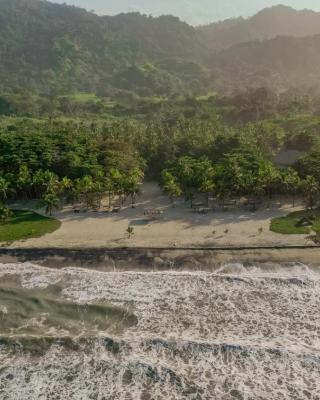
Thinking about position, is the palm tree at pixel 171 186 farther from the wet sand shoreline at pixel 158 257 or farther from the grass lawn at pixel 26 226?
the grass lawn at pixel 26 226

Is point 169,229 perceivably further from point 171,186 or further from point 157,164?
point 157,164

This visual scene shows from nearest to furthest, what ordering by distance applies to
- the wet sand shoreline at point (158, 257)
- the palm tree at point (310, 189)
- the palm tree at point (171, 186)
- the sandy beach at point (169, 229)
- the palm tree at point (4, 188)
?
the wet sand shoreline at point (158, 257), the sandy beach at point (169, 229), the palm tree at point (310, 189), the palm tree at point (171, 186), the palm tree at point (4, 188)

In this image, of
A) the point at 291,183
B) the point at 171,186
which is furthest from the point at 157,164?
the point at 291,183

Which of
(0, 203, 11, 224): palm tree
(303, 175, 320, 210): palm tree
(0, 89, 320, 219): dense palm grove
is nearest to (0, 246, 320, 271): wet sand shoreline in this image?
(0, 203, 11, 224): palm tree

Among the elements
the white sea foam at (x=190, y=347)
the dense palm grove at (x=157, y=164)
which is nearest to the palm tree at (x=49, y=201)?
the dense palm grove at (x=157, y=164)

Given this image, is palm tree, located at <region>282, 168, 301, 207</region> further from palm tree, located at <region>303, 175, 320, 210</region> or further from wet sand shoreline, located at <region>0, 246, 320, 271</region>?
wet sand shoreline, located at <region>0, 246, 320, 271</region>

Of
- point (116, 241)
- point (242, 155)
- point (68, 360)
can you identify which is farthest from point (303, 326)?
point (242, 155)
